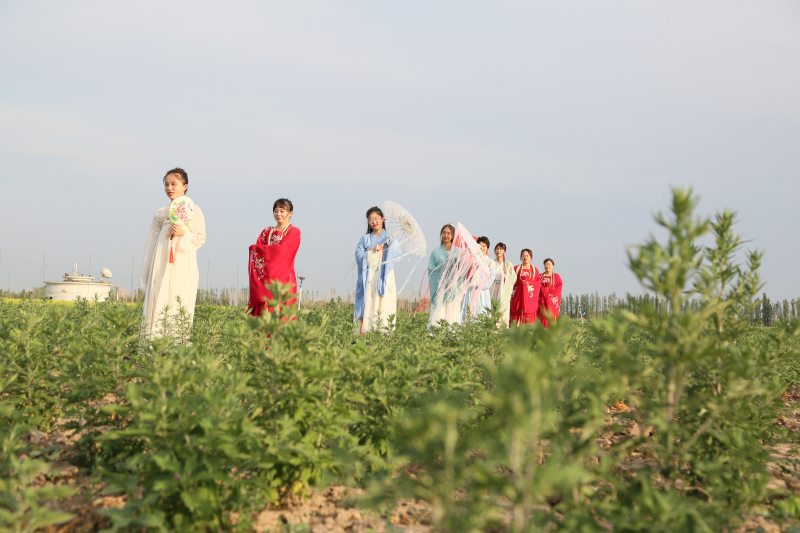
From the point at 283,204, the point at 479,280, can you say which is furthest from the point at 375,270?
the point at 283,204

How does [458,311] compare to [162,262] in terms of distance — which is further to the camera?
[458,311]

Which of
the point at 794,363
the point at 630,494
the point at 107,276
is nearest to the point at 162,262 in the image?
the point at 630,494

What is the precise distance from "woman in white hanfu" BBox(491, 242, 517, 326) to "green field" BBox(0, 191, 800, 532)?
983 cm

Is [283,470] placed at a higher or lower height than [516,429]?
lower

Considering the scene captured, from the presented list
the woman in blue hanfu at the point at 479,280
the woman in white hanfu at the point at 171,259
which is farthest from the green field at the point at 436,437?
the woman in blue hanfu at the point at 479,280

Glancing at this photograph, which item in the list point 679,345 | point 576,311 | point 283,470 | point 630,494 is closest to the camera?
point 679,345

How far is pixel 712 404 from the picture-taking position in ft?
7.64

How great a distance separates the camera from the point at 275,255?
8.18 m

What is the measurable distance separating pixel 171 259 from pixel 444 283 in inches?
218

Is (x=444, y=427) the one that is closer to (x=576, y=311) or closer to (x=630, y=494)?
(x=630, y=494)

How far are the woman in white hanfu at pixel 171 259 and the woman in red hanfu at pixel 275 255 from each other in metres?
1.00

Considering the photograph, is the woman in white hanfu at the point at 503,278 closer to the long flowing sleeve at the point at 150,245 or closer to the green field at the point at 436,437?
the long flowing sleeve at the point at 150,245

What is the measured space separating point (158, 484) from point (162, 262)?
563 centimetres

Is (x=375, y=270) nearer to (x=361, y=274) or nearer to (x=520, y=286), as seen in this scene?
(x=361, y=274)
